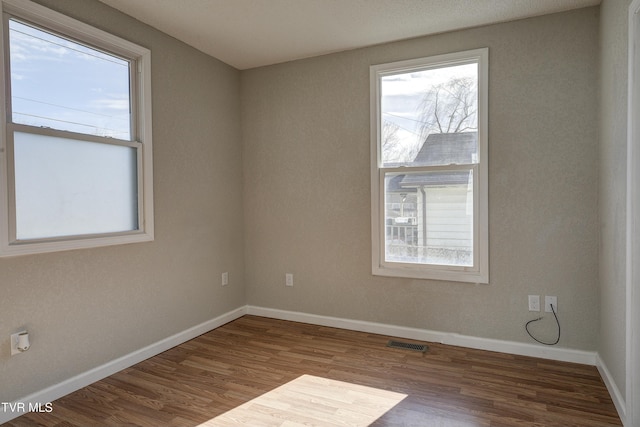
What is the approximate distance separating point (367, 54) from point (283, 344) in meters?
2.66

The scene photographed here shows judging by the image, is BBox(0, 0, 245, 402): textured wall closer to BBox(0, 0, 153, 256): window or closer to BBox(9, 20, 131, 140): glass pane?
BBox(0, 0, 153, 256): window

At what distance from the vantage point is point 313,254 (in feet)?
12.0

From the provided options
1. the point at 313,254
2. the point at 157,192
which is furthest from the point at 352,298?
the point at 157,192

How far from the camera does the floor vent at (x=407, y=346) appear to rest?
9.79 feet

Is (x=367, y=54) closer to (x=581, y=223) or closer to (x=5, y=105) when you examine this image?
(x=581, y=223)

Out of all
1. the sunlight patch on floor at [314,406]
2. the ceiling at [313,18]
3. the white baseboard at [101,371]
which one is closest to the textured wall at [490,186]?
the ceiling at [313,18]

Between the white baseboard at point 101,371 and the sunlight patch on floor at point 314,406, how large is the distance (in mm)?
1004

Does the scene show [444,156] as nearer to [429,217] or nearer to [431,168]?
[431,168]

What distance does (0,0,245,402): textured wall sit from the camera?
7.24 ft

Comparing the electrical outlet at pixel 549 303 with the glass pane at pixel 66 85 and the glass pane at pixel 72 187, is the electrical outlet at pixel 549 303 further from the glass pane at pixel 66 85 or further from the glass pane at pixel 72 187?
the glass pane at pixel 66 85

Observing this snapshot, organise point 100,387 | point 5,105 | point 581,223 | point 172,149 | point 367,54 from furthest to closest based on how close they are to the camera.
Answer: point 367,54 < point 172,149 < point 581,223 < point 100,387 < point 5,105

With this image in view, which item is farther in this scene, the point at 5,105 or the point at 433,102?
the point at 433,102

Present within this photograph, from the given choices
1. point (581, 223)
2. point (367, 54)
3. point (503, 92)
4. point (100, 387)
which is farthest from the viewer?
point (367, 54)

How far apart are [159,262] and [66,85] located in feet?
4.61
